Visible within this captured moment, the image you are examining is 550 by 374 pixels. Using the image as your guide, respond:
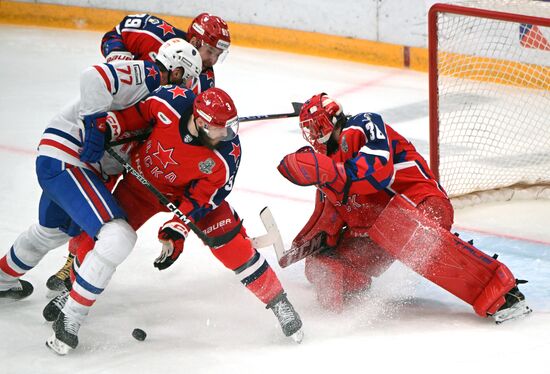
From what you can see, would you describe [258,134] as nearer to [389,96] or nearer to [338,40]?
[389,96]

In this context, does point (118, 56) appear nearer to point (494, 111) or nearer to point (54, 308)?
point (54, 308)

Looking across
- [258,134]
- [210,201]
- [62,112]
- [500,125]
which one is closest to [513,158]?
[500,125]

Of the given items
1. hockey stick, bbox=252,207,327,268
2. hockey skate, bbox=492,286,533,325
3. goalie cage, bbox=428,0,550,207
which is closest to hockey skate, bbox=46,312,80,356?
hockey stick, bbox=252,207,327,268

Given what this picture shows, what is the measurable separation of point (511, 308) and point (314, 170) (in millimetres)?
872

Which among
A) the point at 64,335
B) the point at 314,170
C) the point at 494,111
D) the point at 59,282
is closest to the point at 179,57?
the point at 314,170

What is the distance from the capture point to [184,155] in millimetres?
3678

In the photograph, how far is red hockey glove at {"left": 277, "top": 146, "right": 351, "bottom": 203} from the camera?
12.0 ft

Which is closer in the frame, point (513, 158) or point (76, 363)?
point (76, 363)

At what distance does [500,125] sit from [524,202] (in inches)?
18.2

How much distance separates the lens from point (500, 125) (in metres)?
5.27

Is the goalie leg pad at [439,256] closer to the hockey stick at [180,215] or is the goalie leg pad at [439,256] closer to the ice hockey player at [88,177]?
the hockey stick at [180,215]

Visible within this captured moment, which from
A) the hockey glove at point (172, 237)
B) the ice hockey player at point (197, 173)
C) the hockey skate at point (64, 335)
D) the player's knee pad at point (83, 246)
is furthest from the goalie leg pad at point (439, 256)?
the hockey skate at point (64, 335)

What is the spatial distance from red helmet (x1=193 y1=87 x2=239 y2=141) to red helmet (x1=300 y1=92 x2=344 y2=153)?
33 centimetres

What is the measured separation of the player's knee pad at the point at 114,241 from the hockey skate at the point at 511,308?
4.40 feet
